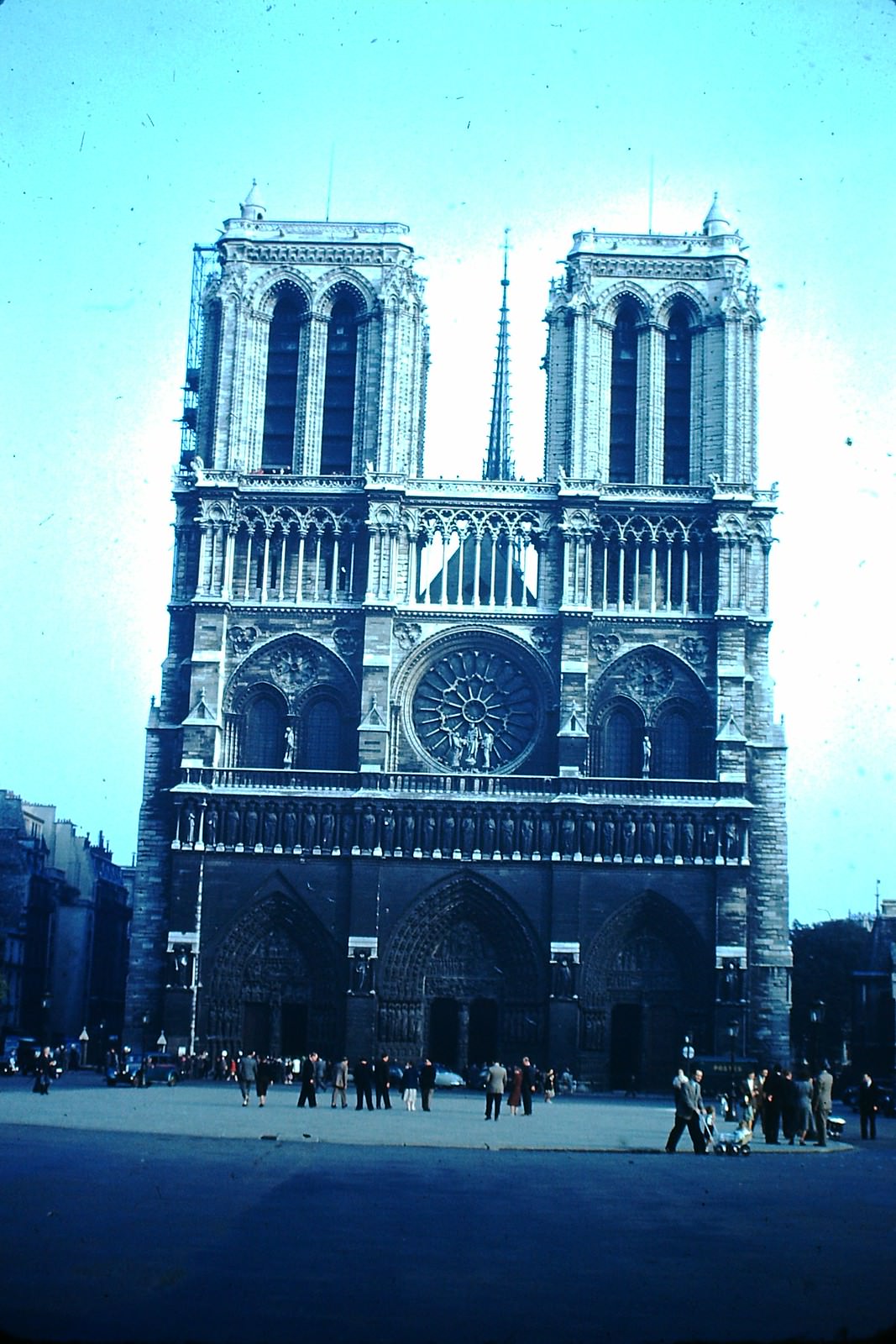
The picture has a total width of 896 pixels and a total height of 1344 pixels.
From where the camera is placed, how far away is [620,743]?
60.2 metres

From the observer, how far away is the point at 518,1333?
12109 mm

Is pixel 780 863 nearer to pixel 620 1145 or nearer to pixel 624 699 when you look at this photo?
pixel 624 699

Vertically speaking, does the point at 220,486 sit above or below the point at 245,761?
above

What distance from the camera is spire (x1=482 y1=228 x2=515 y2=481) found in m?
80.6

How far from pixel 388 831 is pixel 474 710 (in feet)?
16.8

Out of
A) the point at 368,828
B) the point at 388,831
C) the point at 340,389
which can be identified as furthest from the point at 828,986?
the point at 340,389

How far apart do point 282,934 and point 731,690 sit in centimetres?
1596

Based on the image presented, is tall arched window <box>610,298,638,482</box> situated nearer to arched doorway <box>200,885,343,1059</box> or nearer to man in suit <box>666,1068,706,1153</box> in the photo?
arched doorway <box>200,885,343,1059</box>

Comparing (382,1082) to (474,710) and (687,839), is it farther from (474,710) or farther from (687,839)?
(474,710)

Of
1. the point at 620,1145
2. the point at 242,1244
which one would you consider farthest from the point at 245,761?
the point at 242,1244

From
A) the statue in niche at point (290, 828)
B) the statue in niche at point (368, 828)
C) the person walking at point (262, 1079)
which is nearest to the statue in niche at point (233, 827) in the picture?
the statue in niche at point (290, 828)

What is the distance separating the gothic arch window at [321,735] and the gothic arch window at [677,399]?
530 inches

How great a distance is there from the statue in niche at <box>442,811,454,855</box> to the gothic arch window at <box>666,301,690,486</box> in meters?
13.6

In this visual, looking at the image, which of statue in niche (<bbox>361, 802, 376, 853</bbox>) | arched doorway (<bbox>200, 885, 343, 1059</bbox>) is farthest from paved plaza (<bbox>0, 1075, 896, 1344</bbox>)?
arched doorway (<bbox>200, 885, 343, 1059</bbox>)
